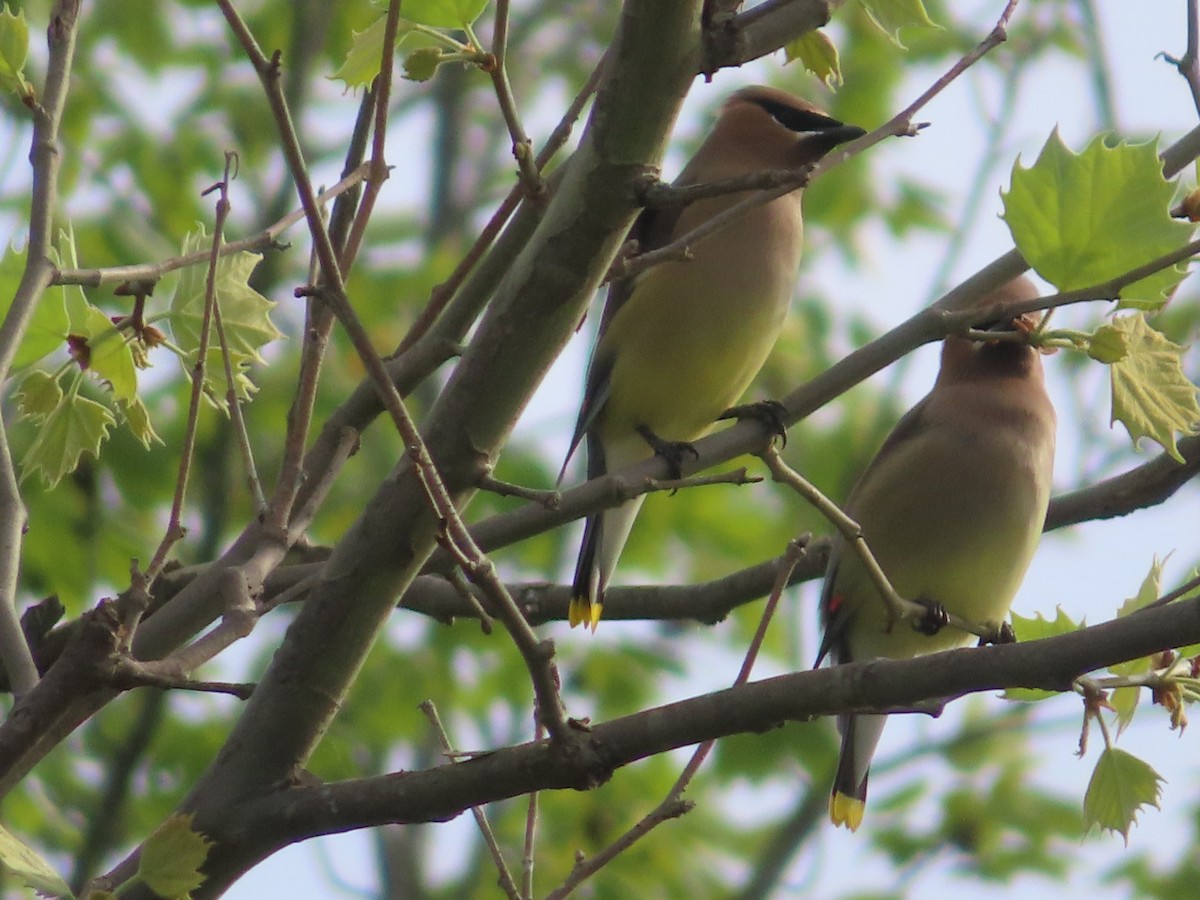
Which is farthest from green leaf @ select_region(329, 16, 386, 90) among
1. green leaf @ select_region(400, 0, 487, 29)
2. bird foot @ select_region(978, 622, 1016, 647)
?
bird foot @ select_region(978, 622, 1016, 647)

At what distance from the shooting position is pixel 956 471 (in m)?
4.26

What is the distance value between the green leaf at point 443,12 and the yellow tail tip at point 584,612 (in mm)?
1417

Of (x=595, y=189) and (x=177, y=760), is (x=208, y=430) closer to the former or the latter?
(x=177, y=760)

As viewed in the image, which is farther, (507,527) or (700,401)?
(700,401)

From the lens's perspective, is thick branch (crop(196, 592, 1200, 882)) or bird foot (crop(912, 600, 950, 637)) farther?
bird foot (crop(912, 600, 950, 637))

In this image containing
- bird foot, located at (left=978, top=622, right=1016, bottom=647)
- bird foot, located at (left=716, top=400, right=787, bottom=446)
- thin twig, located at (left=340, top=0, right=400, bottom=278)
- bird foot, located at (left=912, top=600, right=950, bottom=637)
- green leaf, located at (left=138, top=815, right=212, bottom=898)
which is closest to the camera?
green leaf, located at (left=138, top=815, right=212, bottom=898)

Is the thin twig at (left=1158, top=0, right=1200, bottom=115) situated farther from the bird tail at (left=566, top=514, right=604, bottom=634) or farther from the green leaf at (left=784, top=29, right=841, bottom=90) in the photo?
the bird tail at (left=566, top=514, right=604, bottom=634)

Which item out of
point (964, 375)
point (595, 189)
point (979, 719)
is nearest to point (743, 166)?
point (964, 375)

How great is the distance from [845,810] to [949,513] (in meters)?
0.87

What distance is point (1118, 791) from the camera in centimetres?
241

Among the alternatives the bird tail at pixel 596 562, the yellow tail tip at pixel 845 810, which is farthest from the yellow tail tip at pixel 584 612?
the yellow tail tip at pixel 845 810

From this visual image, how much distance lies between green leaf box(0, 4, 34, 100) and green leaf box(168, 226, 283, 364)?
339 millimetres

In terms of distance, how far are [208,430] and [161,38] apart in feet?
7.87

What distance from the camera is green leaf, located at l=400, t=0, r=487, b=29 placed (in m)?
2.33
